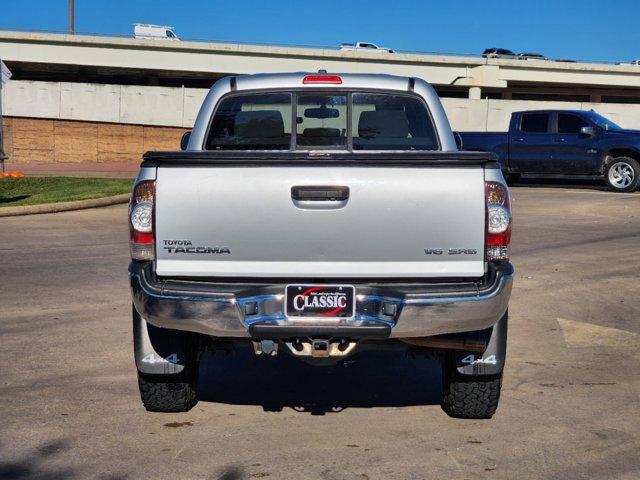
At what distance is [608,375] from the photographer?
673cm

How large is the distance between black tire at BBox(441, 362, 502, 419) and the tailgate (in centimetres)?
83

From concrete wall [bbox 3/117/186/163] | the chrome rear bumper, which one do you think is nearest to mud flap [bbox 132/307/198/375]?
the chrome rear bumper

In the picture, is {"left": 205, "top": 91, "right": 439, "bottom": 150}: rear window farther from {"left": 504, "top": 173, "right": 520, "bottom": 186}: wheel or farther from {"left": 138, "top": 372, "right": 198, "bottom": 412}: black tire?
{"left": 504, "top": 173, "right": 520, "bottom": 186}: wheel

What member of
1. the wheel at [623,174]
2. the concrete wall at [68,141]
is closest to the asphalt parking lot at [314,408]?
the wheel at [623,174]

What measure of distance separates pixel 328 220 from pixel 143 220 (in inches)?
36.4

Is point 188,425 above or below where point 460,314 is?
below

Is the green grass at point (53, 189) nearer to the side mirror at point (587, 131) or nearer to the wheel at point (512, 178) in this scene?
the wheel at point (512, 178)

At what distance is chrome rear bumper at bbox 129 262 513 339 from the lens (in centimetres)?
483

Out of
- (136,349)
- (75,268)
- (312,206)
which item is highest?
(312,206)

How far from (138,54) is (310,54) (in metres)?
9.69

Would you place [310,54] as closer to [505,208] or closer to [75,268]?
[75,268]

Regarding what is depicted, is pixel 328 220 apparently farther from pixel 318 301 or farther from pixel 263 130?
pixel 263 130

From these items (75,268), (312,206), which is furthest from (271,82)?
(75,268)

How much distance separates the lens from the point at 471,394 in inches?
218
